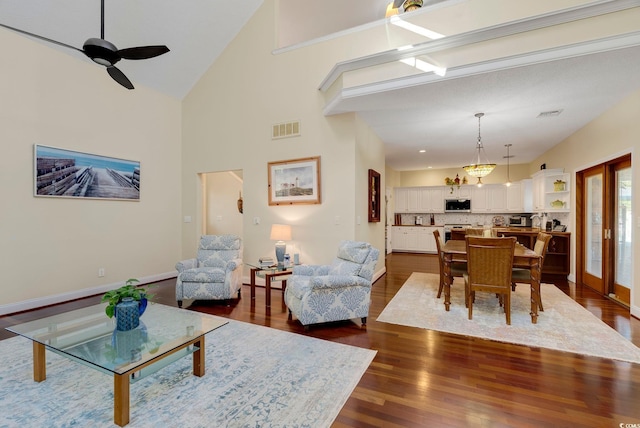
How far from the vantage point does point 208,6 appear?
4.71 m

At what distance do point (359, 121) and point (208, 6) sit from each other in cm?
313

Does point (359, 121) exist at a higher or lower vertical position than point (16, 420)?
higher

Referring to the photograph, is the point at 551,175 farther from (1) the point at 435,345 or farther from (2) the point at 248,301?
(2) the point at 248,301

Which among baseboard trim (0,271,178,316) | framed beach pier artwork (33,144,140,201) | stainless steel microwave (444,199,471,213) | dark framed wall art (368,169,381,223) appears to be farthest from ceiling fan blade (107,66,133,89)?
stainless steel microwave (444,199,471,213)

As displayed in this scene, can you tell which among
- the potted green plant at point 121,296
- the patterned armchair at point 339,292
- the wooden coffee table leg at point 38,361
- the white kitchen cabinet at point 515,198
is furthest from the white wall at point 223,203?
the white kitchen cabinet at point 515,198

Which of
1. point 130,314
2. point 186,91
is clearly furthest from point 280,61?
point 130,314

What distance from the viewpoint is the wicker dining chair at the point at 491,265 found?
3.23m

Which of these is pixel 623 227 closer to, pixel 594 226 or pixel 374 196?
pixel 594 226

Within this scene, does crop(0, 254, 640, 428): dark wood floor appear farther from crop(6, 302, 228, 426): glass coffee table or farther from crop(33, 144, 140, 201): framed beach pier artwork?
crop(33, 144, 140, 201): framed beach pier artwork

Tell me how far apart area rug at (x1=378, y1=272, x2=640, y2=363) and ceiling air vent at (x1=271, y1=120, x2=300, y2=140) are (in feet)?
10.2

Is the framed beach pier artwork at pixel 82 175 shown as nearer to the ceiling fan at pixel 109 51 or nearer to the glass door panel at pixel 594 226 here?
the ceiling fan at pixel 109 51

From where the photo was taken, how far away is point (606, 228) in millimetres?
4379

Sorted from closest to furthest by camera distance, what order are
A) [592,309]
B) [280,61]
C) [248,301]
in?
[592,309], [248,301], [280,61]

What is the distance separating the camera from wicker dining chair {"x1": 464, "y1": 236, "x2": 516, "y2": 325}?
323cm
